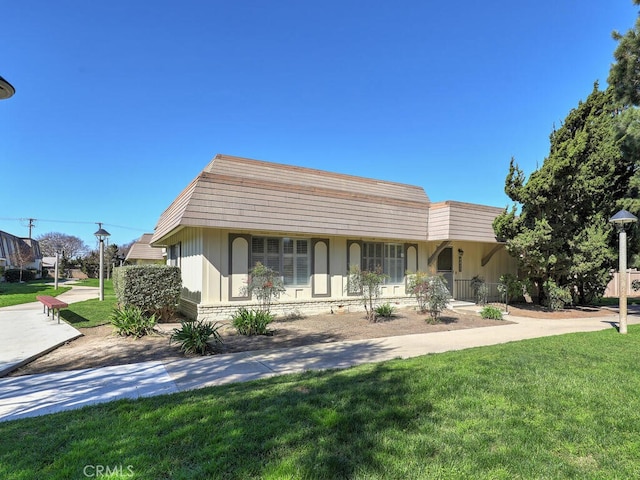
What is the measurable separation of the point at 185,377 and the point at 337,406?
2737 mm

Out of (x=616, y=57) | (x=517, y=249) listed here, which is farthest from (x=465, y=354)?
(x=616, y=57)

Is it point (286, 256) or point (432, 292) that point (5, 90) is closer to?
point (286, 256)

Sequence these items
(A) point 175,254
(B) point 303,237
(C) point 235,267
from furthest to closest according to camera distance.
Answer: (A) point 175,254
(B) point 303,237
(C) point 235,267

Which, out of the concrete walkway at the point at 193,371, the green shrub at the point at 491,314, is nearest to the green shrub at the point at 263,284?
the concrete walkway at the point at 193,371

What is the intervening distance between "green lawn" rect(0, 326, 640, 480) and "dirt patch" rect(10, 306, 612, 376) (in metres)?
2.88

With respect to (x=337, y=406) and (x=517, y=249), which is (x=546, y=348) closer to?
(x=337, y=406)

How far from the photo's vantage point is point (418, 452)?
113 inches

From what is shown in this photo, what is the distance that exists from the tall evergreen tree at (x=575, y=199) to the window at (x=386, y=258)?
398 centimetres

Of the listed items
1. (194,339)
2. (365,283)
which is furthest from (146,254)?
(194,339)

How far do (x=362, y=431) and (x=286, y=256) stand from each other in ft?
29.6

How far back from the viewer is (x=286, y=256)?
1203 cm

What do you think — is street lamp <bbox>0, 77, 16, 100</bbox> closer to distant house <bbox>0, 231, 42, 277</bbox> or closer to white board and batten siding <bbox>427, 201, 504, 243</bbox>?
white board and batten siding <bbox>427, 201, 504, 243</bbox>

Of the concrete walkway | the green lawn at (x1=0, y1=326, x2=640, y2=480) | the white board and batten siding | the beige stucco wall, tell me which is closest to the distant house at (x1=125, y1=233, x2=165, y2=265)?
the beige stucco wall

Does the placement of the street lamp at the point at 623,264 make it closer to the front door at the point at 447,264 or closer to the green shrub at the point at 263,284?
the front door at the point at 447,264
